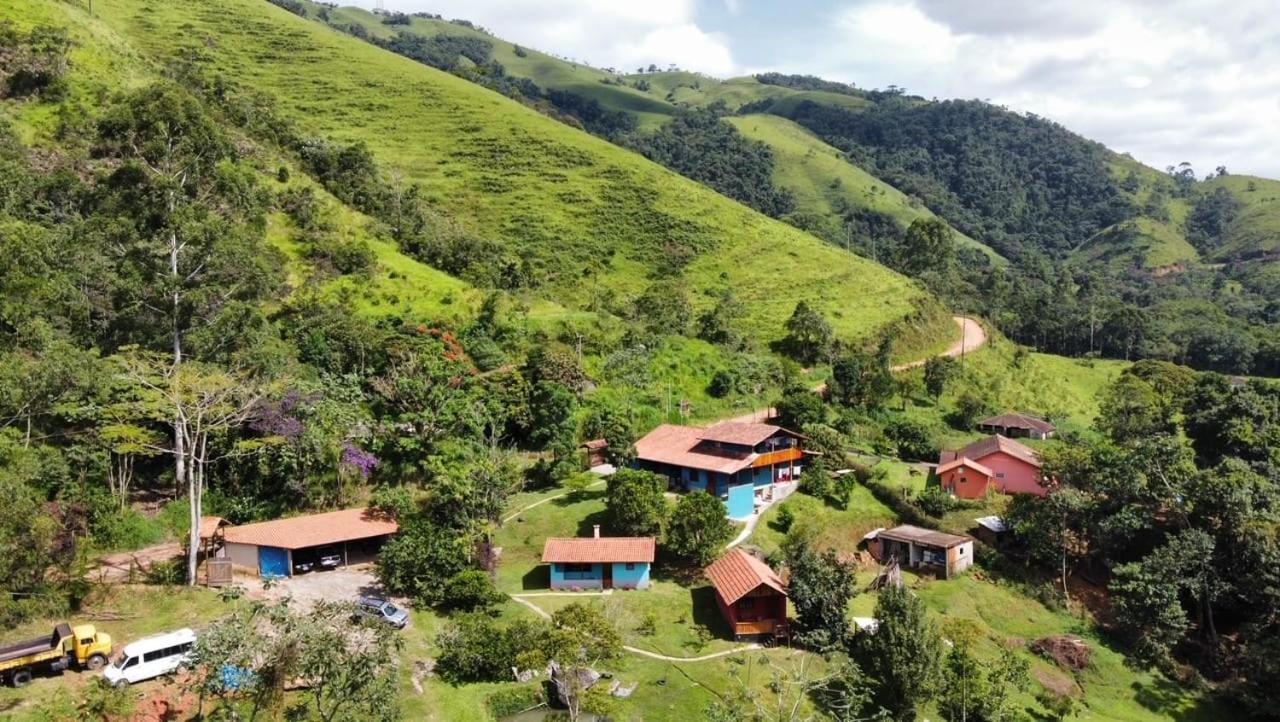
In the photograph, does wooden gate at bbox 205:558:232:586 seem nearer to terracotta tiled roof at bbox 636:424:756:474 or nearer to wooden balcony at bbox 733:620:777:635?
wooden balcony at bbox 733:620:777:635

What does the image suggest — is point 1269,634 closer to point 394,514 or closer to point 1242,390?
point 1242,390

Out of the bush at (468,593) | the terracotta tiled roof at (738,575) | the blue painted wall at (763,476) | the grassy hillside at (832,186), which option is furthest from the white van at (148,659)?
the grassy hillside at (832,186)

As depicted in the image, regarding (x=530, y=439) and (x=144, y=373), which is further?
(x=530, y=439)

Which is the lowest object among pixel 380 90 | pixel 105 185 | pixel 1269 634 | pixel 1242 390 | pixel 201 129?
pixel 1269 634

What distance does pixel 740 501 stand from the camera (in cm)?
4050

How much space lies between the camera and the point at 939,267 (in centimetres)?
10625

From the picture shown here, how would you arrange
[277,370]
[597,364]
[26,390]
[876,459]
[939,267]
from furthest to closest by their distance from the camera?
[939,267]
[597,364]
[876,459]
[277,370]
[26,390]

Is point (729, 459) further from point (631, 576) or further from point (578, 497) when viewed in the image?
point (631, 576)

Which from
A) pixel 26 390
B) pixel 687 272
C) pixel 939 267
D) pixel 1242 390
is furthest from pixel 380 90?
pixel 1242 390

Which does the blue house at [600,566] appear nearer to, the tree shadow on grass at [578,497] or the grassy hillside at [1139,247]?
the tree shadow on grass at [578,497]

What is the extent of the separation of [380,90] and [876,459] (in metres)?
91.8

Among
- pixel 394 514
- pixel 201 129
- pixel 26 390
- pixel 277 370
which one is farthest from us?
pixel 201 129

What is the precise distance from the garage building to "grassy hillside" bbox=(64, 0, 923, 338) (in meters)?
41.9

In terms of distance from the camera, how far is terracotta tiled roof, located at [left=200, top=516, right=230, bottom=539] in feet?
109
